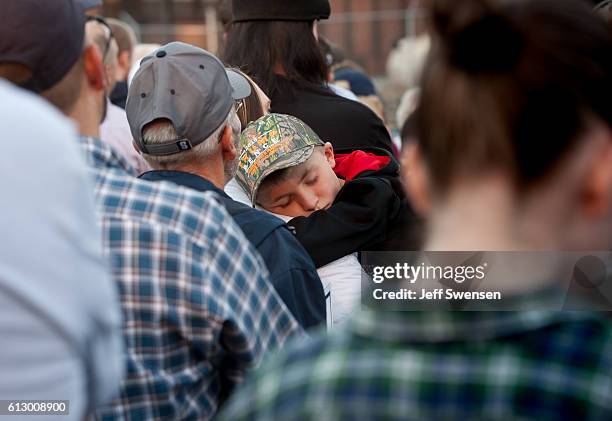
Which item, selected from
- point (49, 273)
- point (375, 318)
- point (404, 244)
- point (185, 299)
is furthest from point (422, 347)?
point (404, 244)

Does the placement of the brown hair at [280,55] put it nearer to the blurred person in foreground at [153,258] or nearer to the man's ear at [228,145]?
the man's ear at [228,145]

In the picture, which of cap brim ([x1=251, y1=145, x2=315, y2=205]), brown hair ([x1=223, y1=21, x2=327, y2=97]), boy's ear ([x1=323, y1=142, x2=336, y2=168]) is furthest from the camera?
brown hair ([x1=223, y1=21, x2=327, y2=97])

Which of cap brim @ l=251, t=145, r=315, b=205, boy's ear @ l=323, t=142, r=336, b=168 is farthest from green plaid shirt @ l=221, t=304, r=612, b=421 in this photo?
boy's ear @ l=323, t=142, r=336, b=168

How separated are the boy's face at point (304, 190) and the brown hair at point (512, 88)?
5.92 ft

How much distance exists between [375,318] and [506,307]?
6.4 inches

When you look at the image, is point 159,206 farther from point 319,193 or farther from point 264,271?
point 319,193

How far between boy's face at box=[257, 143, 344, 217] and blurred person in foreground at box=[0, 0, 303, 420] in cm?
93

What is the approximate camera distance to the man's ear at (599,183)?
1176 millimetres

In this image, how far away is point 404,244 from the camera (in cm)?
291

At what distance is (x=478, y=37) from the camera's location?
1.18 metres

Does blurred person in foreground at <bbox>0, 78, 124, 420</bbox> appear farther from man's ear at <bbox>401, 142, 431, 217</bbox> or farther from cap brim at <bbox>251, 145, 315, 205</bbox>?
cap brim at <bbox>251, 145, 315, 205</bbox>

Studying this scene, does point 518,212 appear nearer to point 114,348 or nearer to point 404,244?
point 114,348

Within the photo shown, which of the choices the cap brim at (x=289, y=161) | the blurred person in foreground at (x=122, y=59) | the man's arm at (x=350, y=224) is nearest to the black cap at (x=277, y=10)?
the cap brim at (x=289, y=161)

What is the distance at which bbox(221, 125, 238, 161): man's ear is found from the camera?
254cm
